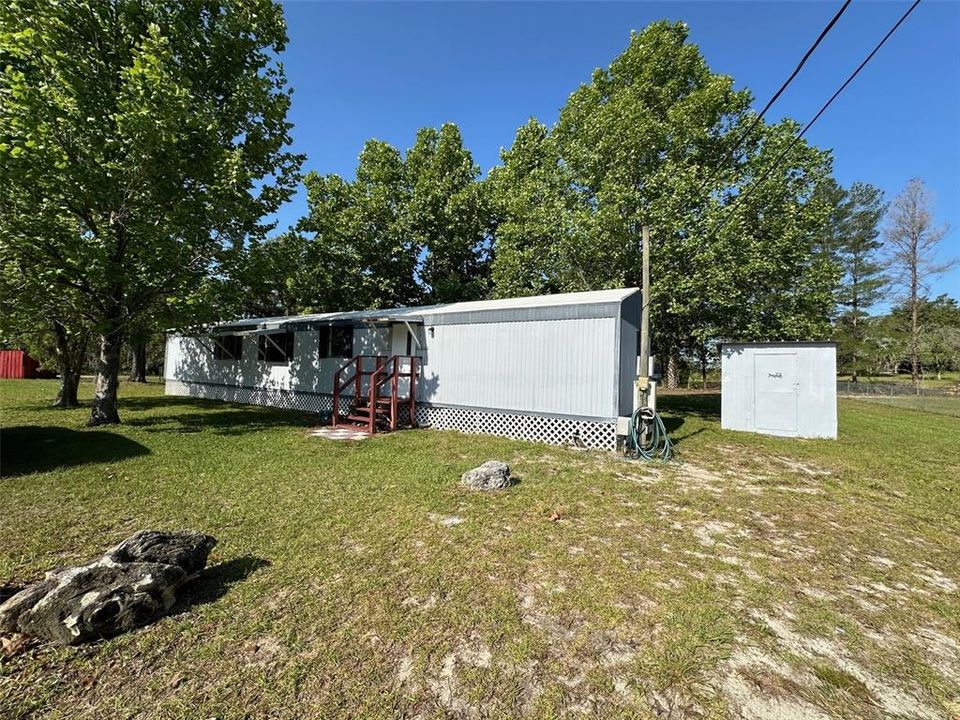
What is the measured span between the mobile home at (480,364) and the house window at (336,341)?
0.13 feet

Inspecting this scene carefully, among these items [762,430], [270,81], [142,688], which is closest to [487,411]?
[762,430]

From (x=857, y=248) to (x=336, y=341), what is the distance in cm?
3546

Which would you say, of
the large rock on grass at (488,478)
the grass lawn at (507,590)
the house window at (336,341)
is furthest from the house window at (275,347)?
the large rock on grass at (488,478)

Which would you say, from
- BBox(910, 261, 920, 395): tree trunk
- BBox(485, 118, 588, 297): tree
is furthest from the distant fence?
BBox(485, 118, 588, 297): tree

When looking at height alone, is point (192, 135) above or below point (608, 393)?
above

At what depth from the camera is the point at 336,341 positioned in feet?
41.1

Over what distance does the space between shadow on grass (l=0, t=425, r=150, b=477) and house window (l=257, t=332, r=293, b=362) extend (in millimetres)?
5621

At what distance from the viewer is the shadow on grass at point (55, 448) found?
620 centimetres

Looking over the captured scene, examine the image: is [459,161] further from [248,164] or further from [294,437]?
[294,437]

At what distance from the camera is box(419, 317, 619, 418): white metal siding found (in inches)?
324

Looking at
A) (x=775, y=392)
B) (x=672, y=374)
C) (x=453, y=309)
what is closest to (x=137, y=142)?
(x=453, y=309)

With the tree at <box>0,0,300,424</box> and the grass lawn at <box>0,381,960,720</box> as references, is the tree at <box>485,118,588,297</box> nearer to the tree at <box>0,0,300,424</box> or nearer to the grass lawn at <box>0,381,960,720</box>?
the tree at <box>0,0,300,424</box>

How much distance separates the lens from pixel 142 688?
86.5 inches

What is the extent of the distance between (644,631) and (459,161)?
71.1ft
